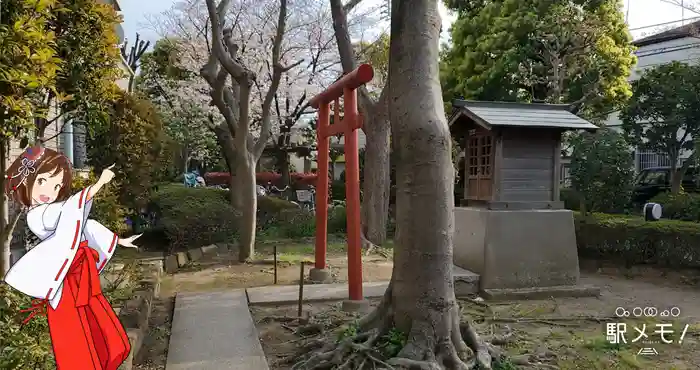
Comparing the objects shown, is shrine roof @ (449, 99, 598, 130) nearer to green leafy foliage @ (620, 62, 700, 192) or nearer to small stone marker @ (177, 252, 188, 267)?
small stone marker @ (177, 252, 188, 267)

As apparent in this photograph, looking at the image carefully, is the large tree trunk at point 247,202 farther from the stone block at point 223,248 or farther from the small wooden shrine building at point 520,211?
the small wooden shrine building at point 520,211

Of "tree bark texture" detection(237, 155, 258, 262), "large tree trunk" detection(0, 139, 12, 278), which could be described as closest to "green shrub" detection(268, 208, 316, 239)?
"tree bark texture" detection(237, 155, 258, 262)

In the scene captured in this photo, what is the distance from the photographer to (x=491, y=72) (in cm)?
1767

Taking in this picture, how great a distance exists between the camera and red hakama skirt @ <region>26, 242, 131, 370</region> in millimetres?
3475

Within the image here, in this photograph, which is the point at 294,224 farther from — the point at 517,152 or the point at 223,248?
the point at 517,152

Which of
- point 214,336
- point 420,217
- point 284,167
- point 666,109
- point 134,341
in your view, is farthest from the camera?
point 284,167

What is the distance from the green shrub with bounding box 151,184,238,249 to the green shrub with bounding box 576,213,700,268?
26.9ft

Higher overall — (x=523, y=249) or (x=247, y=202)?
(x=247, y=202)

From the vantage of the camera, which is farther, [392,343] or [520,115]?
[520,115]

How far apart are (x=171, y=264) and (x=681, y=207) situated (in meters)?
13.3

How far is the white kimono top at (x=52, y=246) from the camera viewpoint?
3.33m

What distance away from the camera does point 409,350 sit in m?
4.80

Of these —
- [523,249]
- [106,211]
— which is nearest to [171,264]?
[106,211]

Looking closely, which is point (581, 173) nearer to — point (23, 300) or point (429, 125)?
point (429, 125)
